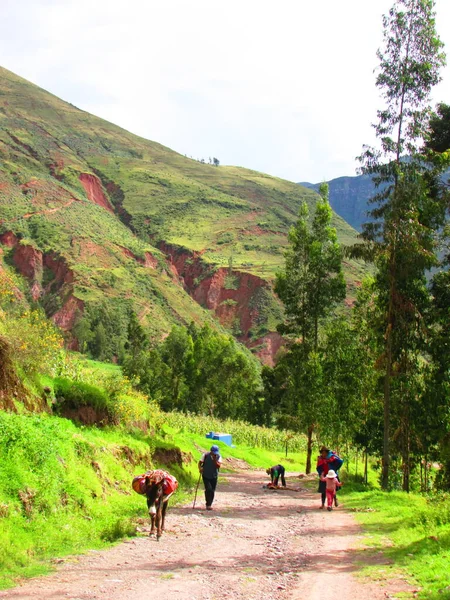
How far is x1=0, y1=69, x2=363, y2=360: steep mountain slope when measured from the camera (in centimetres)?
10556

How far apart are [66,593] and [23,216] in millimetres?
118943

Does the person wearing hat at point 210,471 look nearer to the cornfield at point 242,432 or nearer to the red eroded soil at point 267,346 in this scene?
the cornfield at point 242,432

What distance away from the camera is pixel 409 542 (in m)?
11.1

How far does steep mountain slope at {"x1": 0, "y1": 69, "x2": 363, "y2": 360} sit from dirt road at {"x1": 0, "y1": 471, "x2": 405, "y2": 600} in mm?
81740

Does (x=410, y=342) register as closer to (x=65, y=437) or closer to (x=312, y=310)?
(x=312, y=310)

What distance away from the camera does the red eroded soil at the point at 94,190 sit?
16750 cm

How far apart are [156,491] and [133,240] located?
12749 cm

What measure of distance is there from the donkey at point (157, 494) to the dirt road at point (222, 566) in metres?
0.32

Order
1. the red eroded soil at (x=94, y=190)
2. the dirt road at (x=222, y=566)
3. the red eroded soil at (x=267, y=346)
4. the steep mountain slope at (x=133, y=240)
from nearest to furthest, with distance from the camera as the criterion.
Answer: the dirt road at (x=222, y=566) → the steep mountain slope at (x=133, y=240) → the red eroded soil at (x=267, y=346) → the red eroded soil at (x=94, y=190)

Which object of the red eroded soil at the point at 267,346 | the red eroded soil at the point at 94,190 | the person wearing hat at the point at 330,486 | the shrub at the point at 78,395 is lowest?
the person wearing hat at the point at 330,486

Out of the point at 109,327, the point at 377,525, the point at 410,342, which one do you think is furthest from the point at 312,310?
the point at 109,327

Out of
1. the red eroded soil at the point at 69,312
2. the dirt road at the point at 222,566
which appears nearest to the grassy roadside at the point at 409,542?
the dirt road at the point at 222,566

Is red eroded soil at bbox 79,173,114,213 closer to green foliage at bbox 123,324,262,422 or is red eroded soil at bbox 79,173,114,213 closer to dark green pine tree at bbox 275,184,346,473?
green foliage at bbox 123,324,262,422

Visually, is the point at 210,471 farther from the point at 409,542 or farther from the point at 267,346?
the point at 267,346
